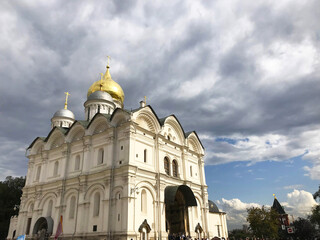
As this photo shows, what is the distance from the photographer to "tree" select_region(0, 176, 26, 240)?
31828 mm

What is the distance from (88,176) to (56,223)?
16.2 ft

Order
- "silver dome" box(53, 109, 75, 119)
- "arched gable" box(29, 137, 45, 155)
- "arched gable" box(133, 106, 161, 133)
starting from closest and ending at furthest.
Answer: "arched gable" box(133, 106, 161, 133), "arched gable" box(29, 137, 45, 155), "silver dome" box(53, 109, 75, 119)

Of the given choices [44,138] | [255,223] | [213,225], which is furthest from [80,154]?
[255,223]

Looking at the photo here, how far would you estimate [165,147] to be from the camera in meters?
23.6

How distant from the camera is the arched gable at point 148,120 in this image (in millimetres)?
22375

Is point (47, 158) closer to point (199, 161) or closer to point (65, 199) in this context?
point (65, 199)

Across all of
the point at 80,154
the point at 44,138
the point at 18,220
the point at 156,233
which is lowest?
the point at 156,233

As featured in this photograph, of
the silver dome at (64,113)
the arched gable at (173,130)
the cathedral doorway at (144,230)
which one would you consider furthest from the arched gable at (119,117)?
the silver dome at (64,113)

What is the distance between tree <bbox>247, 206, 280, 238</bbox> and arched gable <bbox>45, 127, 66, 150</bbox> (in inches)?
886

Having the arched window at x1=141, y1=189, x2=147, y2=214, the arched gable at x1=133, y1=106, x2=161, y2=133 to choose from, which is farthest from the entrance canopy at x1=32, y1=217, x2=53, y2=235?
the arched gable at x1=133, y1=106, x2=161, y2=133

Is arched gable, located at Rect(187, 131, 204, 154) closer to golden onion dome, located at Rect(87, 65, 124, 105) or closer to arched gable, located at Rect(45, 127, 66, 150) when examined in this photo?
golden onion dome, located at Rect(87, 65, 124, 105)

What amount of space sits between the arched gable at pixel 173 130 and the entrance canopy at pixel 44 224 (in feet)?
41.3

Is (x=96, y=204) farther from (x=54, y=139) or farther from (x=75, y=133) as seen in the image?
(x=54, y=139)

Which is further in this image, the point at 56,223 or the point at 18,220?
the point at 18,220
